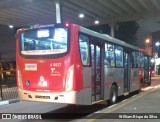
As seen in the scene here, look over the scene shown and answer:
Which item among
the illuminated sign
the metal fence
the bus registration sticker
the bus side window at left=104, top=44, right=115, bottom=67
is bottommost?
the metal fence

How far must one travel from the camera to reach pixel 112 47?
45.5 ft

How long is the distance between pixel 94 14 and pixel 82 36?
1810 centimetres

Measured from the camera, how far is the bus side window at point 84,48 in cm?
1070

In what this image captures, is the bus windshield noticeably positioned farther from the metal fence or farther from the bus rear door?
the metal fence

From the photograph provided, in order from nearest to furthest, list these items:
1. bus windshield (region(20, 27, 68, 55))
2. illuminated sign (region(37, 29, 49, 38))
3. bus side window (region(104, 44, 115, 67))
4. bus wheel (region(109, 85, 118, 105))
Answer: bus windshield (region(20, 27, 68, 55)) → illuminated sign (region(37, 29, 49, 38)) → bus side window (region(104, 44, 115, 67)) → bus wheel (region(109, 85, 118, 105))

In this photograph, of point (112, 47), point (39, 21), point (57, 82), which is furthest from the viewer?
point (39, 21)

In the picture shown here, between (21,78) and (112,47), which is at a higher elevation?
(112,47)

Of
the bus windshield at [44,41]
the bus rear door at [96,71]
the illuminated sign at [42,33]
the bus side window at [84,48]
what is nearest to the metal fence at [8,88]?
the bus windshield at [44,41]

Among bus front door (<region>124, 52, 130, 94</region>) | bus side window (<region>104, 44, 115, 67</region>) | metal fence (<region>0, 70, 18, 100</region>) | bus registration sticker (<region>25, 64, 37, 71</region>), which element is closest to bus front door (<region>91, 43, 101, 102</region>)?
bus side window (<region>104, 44, 115, 67</region>)

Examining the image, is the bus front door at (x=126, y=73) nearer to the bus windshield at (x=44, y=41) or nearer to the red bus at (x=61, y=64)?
the red bus at (x=61, y=64)

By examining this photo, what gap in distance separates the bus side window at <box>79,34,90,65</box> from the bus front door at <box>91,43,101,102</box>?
478 mm

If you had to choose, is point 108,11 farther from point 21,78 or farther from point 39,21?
point 21,78

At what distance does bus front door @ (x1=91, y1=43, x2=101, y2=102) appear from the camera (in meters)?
11.7

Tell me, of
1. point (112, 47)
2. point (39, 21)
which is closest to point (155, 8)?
point (39, 21)
